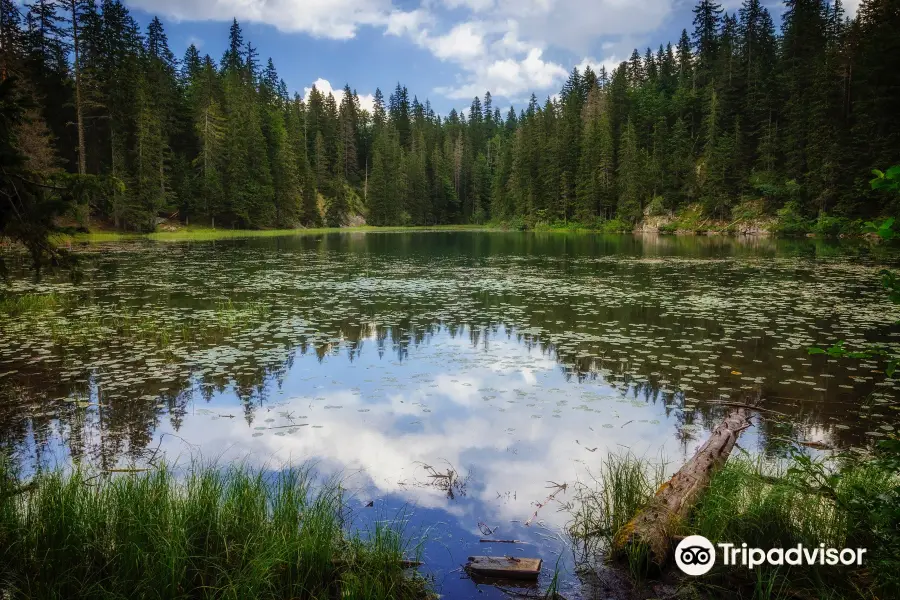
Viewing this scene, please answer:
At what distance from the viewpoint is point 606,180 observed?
238 feet

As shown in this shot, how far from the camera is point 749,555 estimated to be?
13.3 feet

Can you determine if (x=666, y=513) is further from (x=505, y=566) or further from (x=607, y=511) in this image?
(x=505, y=566)

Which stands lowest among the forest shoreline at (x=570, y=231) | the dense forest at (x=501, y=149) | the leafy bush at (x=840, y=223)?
the leafy bush at (x=840, y=223)

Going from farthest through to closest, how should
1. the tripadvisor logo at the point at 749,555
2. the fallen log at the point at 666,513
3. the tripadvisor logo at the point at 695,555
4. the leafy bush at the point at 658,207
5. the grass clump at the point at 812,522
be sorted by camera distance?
the leafy bush at the point at 658,207
the fallen log at the point at 666,513
the tripadvisor logo at the point at 695,555
the tripadvisor logo at the point at 749,555
the grass clump at the point at 812,522

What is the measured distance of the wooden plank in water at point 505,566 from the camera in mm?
4281

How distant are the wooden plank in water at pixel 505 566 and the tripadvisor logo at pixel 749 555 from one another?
1141 millimetres

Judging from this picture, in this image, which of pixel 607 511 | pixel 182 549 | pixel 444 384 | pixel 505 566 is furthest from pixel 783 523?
pixel 444 384

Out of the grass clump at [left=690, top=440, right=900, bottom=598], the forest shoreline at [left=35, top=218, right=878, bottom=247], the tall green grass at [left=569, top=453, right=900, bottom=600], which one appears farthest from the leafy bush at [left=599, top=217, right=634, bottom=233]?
the grass clump at [left=690, top=440, right=900, bottom=598]

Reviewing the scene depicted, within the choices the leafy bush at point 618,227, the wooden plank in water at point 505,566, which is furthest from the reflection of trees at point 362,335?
the leafy bush at point 618,227

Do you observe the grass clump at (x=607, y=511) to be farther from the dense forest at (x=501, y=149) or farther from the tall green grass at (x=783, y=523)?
the dense forest at (x=501, y=149)

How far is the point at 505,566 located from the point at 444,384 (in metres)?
5.41

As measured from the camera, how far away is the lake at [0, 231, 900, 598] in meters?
6.16

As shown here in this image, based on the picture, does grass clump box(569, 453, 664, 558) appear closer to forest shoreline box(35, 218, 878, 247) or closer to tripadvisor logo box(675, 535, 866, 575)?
tripadvisor logo box(675, 535, 866, 575)

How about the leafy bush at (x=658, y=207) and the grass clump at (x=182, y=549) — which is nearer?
the grass clump at (x=182, y=549)
